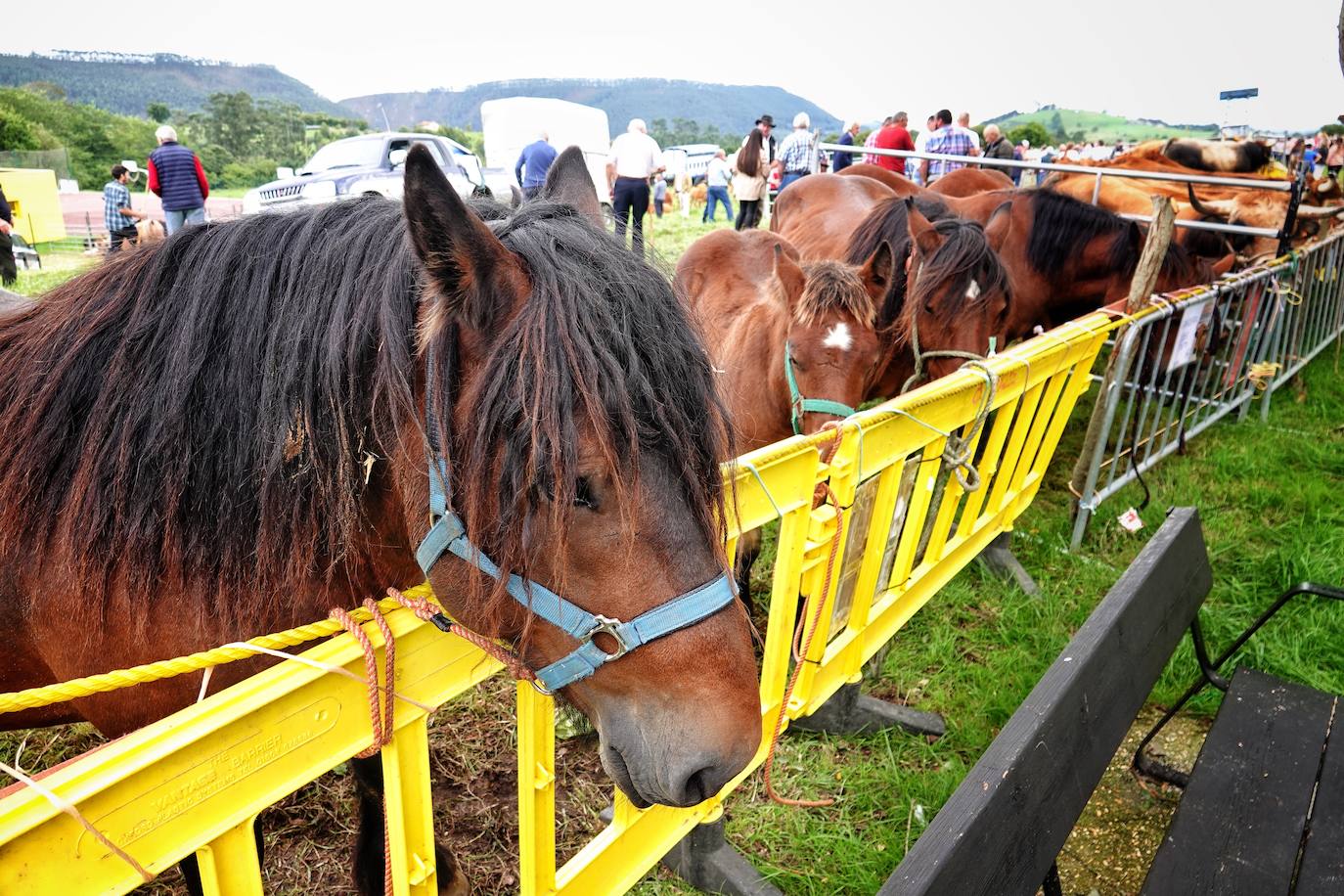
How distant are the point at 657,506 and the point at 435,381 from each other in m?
0.42

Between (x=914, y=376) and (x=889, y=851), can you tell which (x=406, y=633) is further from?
(x=914, y=376)

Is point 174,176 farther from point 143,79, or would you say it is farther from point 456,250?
point 143,79

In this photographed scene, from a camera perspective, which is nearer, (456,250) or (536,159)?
(456,250)

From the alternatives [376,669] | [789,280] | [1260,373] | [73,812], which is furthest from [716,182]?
[73,812]

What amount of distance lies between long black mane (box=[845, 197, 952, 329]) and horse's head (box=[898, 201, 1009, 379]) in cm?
7

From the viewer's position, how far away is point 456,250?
1.11 meters

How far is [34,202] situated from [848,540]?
2178 centimetres

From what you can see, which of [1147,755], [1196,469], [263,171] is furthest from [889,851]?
[263,171]

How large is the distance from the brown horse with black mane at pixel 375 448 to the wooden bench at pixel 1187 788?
2.14 feet

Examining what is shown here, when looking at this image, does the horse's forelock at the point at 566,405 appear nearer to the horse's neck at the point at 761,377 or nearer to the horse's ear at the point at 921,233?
the horse's neck at the point at 761,377

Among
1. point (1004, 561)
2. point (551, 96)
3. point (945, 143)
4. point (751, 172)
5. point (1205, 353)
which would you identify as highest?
point (551, 96)

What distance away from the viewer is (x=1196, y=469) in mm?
5234

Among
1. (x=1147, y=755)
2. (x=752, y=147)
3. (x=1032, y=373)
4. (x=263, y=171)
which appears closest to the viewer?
(x=1147, y=755)

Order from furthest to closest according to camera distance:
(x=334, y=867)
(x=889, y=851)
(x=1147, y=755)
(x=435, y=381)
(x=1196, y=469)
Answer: (x=1196, y=469), (x=1147, y=755), (x=889, y=851), (x=334, y=867), (x=435, y=381)
